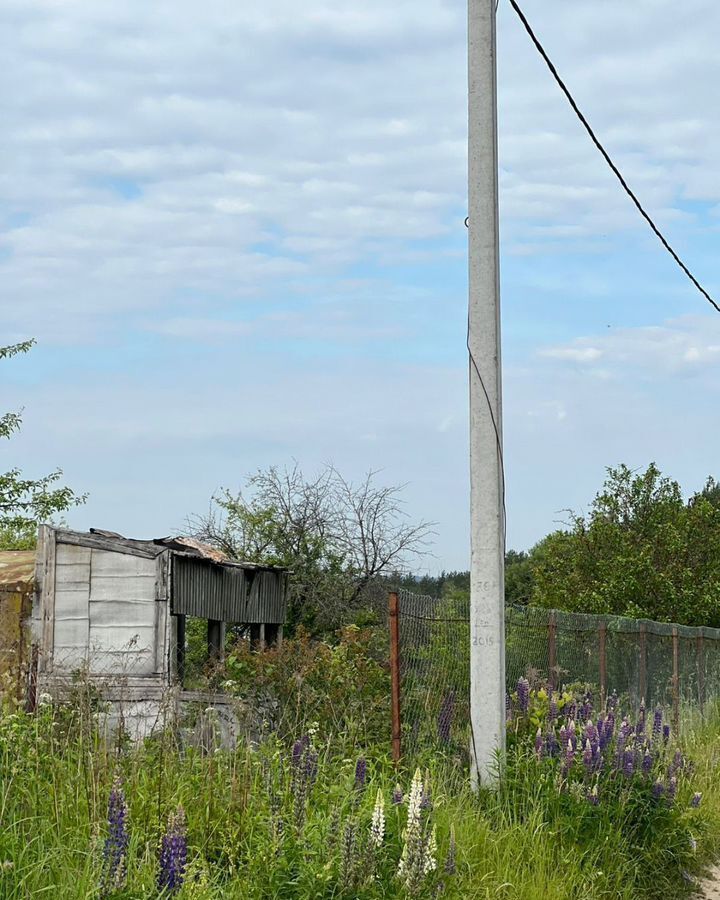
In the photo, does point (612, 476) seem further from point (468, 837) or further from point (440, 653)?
point (468, 837)

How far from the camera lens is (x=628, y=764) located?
29.8 ft

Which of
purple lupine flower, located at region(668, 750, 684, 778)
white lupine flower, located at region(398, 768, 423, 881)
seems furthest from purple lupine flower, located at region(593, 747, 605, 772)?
white lupine flower, located at region(398, 768, 423, 881)

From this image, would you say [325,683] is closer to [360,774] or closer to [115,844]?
[360,774]

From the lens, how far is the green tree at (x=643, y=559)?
82.3 ft

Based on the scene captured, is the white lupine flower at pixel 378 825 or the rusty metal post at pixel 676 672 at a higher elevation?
the rusty metal post at pixel 676 672

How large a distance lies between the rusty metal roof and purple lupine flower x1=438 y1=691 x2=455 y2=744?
981cm

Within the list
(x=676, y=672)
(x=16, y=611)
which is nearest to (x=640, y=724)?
(x=676, y=672)

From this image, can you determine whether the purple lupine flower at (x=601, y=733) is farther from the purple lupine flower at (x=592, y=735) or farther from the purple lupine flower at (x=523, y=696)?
the purple lupine flower at (x=523, y=696)

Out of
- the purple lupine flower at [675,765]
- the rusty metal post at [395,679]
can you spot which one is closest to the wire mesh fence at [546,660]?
the rusty metal post at [395,679]

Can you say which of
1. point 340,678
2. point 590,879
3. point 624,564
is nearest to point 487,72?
point 590,879

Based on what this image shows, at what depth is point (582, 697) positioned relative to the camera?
37.5ft

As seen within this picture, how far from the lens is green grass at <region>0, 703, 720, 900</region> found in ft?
20.5

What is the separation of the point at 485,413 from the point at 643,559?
1674cm

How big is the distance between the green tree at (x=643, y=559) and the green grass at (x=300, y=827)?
15620mm
